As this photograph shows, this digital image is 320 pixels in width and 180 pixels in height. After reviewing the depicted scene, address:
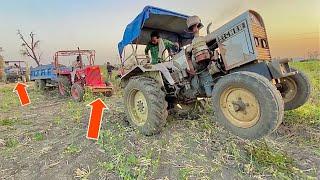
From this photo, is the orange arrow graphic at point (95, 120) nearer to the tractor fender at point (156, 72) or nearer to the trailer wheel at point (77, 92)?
the tractor fender at point (156, 72)

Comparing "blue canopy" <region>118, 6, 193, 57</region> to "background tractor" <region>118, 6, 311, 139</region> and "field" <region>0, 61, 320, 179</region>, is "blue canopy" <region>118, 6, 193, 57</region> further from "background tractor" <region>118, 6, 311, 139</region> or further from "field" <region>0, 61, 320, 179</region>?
"field" <region>0, 61, 320, 179</region>

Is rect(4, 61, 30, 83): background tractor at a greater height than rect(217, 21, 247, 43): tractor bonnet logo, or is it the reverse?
rect(4, 61, 30, 83): background tractor

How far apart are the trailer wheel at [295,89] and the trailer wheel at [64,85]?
9858 millimetres

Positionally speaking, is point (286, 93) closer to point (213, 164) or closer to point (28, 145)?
point (213, 164)

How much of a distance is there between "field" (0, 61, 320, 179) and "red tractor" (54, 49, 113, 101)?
552 cm

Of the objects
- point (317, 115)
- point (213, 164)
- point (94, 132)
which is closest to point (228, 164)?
point (213, 164)

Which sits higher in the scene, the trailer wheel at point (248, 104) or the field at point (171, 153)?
the trailer wheel at point (248, 104)

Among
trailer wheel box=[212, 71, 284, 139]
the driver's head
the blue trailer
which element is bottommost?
trailer wheel box=[212, 71, 284, 139]

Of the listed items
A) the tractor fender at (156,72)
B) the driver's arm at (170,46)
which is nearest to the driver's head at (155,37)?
the driver's arm at (170,46)

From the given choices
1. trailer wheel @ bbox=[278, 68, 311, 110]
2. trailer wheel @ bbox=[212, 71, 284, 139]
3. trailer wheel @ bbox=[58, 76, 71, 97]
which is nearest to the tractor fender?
trailer wheel @ bbox=[212, 71, 284, 139]

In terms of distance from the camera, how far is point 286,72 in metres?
4.07

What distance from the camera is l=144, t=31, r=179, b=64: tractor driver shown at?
5.69m

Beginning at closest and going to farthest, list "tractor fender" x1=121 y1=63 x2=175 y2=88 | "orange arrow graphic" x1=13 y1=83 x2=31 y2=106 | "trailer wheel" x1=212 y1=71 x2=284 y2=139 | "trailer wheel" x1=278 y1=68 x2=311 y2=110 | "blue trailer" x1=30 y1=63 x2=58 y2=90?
"trailer wheel" x1=212 y1=71 x2=284 y2=139 → "trailer wheel" x1=278 y1=68 x2=311 y2=110 → "tractor fender" x1=121 y1=63 x2=175 y2=88 → "orange arrow graphic" x1=13 y1=83 x2=31 y2=106 → "blue trailer" x1=30 y1=63 x2=58 y2=90

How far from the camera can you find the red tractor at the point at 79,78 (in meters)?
11.1
